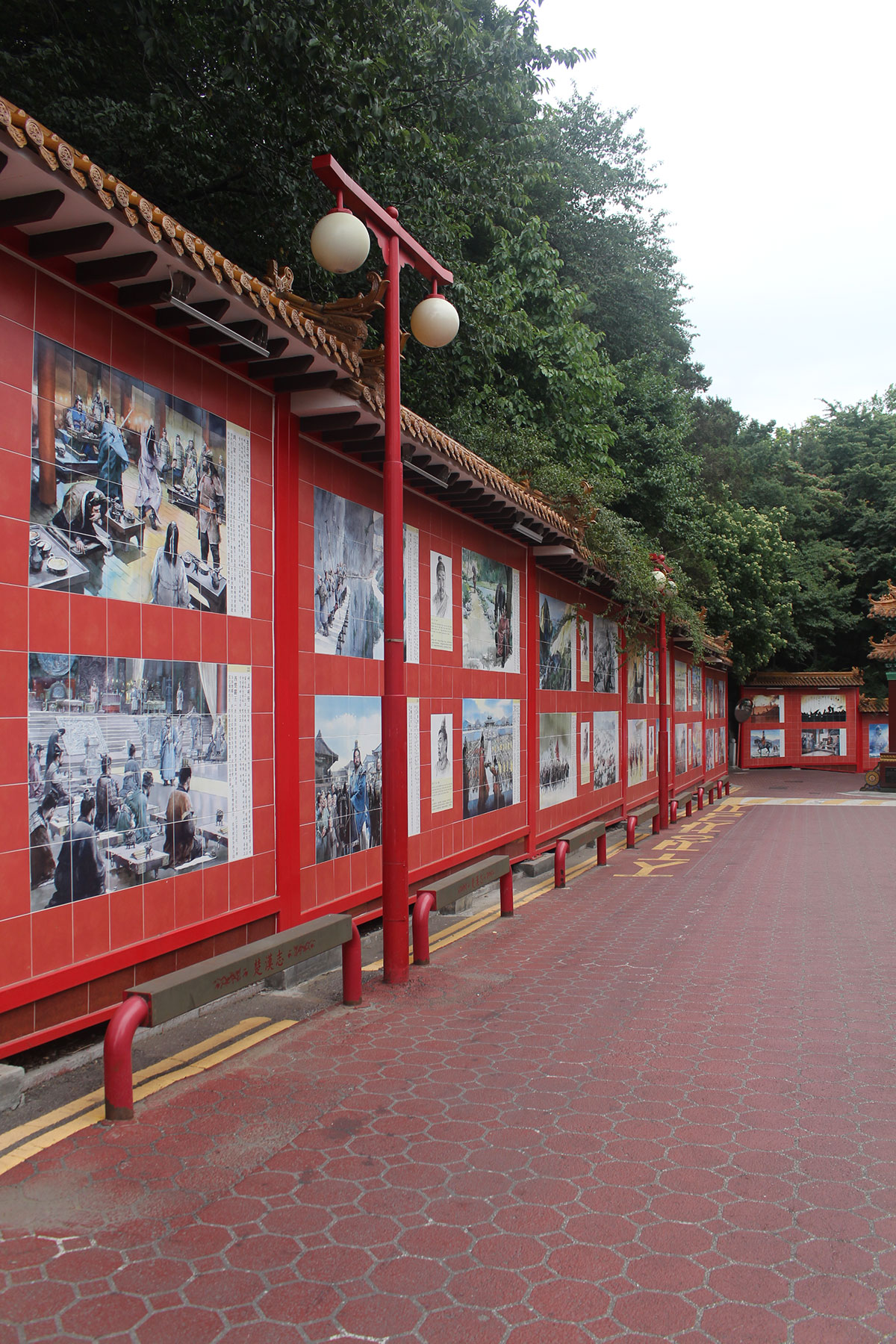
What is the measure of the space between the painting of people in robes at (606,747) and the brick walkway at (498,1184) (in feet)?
28.6

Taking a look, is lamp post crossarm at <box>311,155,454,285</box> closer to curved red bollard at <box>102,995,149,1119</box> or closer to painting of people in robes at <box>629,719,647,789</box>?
curved red bollard at <box>102,995,149,1119</box>

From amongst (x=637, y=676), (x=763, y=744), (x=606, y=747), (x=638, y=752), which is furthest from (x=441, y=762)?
(x=763, y=744)

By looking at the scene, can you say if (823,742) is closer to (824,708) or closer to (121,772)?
(824,708)

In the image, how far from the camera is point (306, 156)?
9.95 m

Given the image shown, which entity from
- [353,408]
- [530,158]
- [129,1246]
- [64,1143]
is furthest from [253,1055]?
[530,158]

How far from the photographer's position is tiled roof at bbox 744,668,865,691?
1444 inches

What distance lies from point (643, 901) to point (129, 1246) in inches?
302

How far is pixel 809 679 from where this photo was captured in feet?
122

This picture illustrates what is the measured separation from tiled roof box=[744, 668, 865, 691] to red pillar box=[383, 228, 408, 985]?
3328 centimetres

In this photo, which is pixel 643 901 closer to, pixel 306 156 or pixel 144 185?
pixel 306 156

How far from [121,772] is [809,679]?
3607 centimetres

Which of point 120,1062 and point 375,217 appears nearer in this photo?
point 120,1062

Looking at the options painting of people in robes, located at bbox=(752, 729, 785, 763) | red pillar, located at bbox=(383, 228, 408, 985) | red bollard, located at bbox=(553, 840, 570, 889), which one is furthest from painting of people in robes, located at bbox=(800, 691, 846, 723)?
red pillar, located at bbox=(383, 228, 408, 985)

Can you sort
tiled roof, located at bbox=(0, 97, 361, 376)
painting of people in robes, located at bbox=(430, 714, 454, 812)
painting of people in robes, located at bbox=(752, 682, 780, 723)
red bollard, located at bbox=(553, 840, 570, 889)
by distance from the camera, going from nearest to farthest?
tiled roof, located at bbox=(0, 97, 361, 376)
painting of people in robes, located at bbox=(430, 714, 454, 812)
red bollard, located at bbox=(553, 840, 570, 889)
painting of people in robes, located at bbox=(752, 682, 780, 723)
